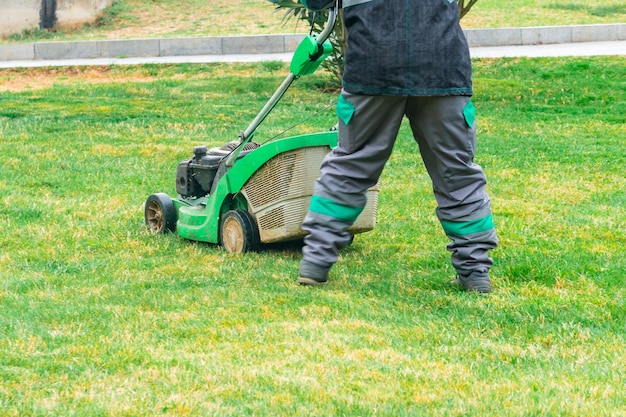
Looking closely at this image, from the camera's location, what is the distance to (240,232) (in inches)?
212

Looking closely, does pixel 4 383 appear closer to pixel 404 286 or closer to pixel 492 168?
pixel 404 286

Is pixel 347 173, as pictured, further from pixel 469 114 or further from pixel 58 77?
pixel 58 77

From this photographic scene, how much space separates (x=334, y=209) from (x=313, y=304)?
0.52 meters

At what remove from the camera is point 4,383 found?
339 centimetres

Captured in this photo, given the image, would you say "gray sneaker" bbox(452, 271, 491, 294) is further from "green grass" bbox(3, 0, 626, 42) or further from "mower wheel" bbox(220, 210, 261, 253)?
"green grass" bbox(3, 0, 626, 42)

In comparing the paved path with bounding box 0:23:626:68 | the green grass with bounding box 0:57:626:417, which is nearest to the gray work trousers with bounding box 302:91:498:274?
the green grass with bounding box 0:57:626:417

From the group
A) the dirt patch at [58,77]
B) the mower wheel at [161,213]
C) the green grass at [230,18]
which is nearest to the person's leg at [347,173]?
the mower wheel at [161,213]

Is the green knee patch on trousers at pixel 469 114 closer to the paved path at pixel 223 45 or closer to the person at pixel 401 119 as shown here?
the person at pixel 401 119

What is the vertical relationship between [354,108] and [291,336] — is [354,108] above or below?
above

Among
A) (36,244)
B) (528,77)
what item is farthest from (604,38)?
(36,244)

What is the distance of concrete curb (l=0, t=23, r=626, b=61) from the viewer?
17.5 metres

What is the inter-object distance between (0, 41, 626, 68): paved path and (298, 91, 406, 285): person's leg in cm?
1076

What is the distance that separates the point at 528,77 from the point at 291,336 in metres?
9.94

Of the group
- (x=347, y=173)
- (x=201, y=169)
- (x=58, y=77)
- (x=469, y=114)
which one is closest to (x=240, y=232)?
(x=201, y=169)
